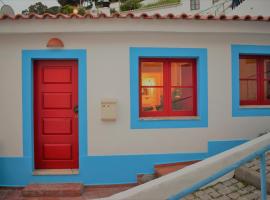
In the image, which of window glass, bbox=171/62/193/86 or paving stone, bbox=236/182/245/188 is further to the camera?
window glass, bbox=171/62/193/86

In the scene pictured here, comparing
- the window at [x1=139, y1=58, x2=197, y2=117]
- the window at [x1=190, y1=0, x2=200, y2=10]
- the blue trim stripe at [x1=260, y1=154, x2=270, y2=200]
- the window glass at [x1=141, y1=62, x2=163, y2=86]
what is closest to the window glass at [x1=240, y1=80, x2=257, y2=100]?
the window at [x1=139, y1=58, x2=197, y2=117]

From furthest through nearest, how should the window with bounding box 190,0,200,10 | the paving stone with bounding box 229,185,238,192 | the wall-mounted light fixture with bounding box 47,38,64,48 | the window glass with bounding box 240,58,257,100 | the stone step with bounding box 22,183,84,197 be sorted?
the window with bounding box 190,0,200,10 → the window glass with bounding box 240,58,257,100 → the wall-mounted light fixture with bounding box 47,38,64,48 → the stone step with bounding box 22,183,84,197 → the paving stone with bounding box 229,185,238,192

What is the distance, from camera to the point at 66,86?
21.1ft

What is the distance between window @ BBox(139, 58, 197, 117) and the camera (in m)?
6.57

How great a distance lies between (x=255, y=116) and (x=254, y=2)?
1231 centimetres

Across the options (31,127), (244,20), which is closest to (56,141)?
(31,127)

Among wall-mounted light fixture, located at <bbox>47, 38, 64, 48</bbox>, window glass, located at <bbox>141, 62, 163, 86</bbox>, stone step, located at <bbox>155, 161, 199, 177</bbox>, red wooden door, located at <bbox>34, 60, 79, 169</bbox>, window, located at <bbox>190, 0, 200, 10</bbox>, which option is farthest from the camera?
window, located at <bbox>190, 0, 200, 10</bbox>

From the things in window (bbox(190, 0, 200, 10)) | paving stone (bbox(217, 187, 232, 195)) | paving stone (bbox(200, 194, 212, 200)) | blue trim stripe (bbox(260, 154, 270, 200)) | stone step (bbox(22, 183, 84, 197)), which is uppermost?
window (bbox(190, 0, 200, 10))

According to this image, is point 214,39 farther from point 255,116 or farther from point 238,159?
point 238,159

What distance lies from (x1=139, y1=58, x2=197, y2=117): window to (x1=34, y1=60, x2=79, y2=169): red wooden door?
1415 mm

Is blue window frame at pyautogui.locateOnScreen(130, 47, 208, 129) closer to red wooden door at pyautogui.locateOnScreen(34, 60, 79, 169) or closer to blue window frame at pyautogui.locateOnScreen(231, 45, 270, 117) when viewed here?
blue window frame at pyautogui.locateOnScreen(231, 45, 270, 117)

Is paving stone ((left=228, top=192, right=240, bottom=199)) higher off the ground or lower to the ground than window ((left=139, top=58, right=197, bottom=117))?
lower

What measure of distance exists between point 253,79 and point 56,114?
168 inches

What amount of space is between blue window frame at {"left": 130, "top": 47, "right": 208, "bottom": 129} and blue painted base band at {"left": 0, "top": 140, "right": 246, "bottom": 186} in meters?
0.66
